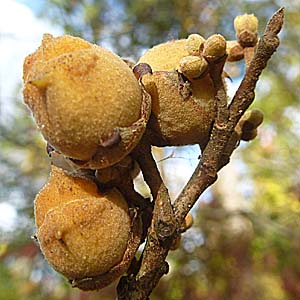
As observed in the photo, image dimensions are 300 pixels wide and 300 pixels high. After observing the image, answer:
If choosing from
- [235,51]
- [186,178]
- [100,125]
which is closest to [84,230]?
[100,125]

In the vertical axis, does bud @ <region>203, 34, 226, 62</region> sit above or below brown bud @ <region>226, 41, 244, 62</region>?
above

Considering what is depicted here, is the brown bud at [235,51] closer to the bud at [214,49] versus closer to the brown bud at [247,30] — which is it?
the brown bud at [247,30]

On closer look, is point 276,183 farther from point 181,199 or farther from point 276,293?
point 181,199

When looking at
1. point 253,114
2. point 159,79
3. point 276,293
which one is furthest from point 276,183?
point 159,79

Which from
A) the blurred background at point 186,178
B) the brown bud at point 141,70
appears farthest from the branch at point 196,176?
the blurred background at point 186,178

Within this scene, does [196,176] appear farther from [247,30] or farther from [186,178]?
[186,178]

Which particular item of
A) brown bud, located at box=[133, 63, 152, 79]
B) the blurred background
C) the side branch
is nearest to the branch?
the side branch

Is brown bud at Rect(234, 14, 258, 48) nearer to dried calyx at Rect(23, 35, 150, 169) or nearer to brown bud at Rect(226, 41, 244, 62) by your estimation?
brown bud at Rect(226, 41, 244, 62)
